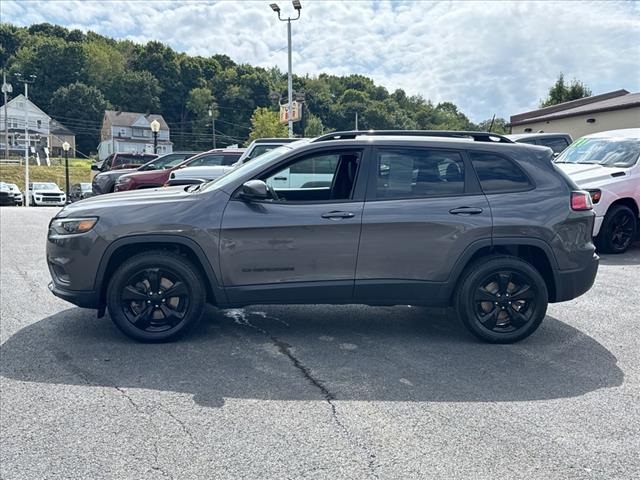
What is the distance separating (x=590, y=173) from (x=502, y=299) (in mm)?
5488

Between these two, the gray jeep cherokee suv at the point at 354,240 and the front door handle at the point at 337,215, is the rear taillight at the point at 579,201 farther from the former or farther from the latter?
the front door handle at the point at 337,215

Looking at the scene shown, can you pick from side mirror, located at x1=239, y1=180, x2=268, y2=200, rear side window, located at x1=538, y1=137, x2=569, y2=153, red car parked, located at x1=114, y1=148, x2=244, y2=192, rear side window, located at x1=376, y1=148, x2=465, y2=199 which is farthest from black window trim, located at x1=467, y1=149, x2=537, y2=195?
rear side window, located at x1=538, y1=137, x2=569, y2=153

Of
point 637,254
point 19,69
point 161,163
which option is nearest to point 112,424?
point 637,254

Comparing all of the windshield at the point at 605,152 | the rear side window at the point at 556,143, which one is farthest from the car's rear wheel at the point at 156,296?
the rear side window at the point at 556,143

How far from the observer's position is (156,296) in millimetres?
4598

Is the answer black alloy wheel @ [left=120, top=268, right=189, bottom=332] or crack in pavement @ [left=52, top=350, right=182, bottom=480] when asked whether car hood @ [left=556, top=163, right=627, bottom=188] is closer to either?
black alloy wheel @ [left=120, top=268, right=189, bottom=332]

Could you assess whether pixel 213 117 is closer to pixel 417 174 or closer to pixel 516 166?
pixel 417 174

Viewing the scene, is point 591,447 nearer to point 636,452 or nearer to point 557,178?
point 636,452

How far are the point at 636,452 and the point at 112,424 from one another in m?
3.10

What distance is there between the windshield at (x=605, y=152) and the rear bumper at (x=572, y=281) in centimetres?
533

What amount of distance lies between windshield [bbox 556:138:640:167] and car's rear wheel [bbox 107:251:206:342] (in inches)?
314

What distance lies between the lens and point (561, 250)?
471 centimetres

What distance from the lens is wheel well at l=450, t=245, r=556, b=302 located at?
4762 mm

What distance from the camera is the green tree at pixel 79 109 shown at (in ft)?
317
